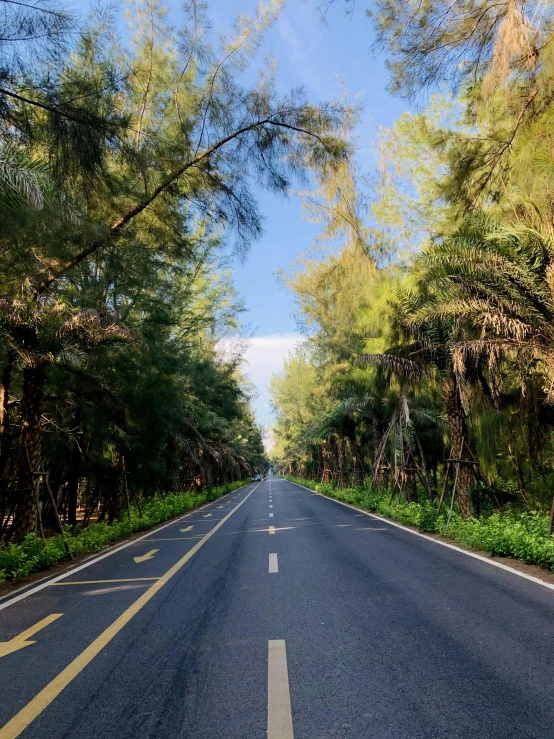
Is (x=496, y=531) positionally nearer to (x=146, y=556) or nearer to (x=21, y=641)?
(x=146, y=556)

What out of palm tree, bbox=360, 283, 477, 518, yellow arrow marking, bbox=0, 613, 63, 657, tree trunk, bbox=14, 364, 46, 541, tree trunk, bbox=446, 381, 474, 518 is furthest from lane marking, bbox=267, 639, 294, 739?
tree trunk, bbox=446, 381, 474, 518

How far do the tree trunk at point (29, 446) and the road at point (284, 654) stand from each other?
2703mm

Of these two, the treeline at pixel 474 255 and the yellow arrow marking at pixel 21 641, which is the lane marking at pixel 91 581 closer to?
the yellow arrow marking at pixel 21 641

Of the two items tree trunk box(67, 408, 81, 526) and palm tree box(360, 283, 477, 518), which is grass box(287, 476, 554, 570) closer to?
Answer: palm tree box(360, 283, 477, 518)

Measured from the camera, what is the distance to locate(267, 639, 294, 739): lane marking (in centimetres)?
299

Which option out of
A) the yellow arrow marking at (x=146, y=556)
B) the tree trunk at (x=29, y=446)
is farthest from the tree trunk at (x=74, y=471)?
the yellow arrow marking at (x=146, y=556)

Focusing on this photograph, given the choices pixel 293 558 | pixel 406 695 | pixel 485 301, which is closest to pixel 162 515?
pixel 293 558

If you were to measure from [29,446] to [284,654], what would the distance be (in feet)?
27.0

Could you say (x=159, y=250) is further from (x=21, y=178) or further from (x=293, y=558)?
(x=293, y=558)

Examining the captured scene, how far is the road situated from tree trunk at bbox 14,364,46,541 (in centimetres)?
270

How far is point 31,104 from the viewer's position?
241 inches

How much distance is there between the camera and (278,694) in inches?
136

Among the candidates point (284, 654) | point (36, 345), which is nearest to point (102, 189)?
point (36, 345)

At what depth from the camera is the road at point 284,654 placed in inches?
122
